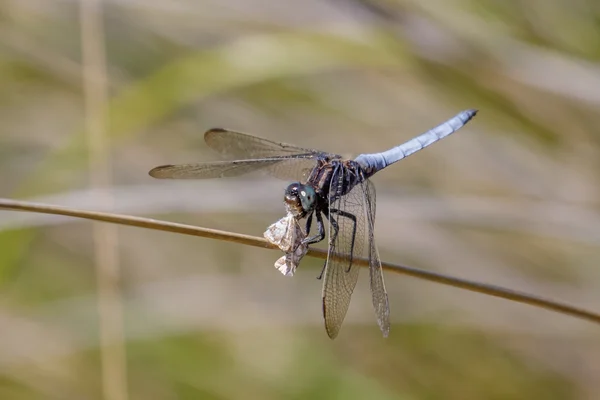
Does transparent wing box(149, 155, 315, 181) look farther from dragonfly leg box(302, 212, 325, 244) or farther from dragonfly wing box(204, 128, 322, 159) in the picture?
dragonfly leg box(302, 212, 325, 244)

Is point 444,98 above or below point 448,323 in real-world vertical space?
above

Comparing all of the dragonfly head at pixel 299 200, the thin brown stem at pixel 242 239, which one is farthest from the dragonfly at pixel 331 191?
the thin brown stem at pixel 242 239

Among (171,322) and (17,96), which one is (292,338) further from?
(17,96)

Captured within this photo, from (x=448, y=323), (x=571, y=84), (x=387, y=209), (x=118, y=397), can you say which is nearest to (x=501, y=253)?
(x=448, y=323)

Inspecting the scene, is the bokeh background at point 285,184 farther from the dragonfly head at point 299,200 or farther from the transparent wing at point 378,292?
the transparent wing at point 378,292

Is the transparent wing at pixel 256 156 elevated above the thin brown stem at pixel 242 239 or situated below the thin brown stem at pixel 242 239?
above

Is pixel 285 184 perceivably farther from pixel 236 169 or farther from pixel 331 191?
pixel 331 191

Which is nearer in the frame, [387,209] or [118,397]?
[118,397]

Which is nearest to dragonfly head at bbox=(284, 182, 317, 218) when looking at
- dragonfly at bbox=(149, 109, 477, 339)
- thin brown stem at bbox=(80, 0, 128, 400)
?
dragonfly at bbox=(149, 109, 477, 339)
